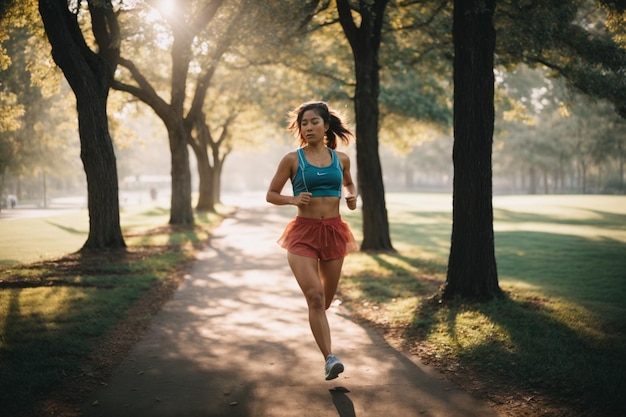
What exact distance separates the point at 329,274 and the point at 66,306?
14.2 feet

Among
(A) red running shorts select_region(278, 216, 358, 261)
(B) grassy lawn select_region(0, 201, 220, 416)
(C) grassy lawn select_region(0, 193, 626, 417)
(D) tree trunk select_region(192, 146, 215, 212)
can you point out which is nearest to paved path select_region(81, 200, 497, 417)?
(C) grassy lawn select_region(0, 193, 626, 417)

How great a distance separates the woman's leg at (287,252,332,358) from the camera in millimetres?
4453

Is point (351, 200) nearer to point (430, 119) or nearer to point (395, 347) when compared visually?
point (395, 347)

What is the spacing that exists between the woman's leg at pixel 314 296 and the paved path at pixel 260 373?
383 millimetres

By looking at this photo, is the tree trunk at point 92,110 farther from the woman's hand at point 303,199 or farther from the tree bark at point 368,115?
the woman's hand at point 303,199

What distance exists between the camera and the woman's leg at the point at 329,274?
4.78 m

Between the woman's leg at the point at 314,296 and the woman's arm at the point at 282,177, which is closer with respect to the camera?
the woman's leg at the point at 314,296

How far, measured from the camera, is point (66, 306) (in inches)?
280

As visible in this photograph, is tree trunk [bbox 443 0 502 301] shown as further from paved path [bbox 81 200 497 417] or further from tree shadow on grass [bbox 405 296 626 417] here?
paved path [bbox 81 200 497 417]

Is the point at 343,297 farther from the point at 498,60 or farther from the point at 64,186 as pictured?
the point at 64,186

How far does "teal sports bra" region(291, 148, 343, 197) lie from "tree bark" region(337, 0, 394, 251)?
27.8ft

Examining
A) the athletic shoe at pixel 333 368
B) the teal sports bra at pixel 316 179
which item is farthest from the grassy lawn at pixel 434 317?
the teal sports bra at pixel 316 179

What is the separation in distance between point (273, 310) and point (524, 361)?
3730mm

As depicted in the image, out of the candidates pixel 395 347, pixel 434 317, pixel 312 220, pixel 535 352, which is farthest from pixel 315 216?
pixel 434 317
